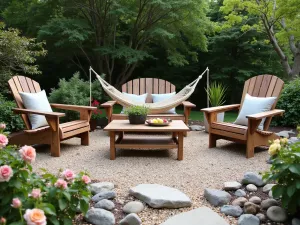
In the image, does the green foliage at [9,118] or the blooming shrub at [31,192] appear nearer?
the blooming shrub at [31,192]

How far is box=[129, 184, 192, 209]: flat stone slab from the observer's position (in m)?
2.15

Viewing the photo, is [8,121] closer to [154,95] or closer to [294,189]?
[154,95]

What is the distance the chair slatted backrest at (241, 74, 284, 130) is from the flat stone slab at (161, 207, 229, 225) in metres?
2.19

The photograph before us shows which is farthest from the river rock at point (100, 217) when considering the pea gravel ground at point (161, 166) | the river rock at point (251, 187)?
the river rock at point (251, 187)

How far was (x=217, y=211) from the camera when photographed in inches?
84.5

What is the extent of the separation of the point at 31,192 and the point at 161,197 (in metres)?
0.99

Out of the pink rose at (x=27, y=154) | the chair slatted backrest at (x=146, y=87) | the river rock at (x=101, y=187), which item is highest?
the pink rose at (x=27, y=154)

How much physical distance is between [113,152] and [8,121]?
1.94 meters

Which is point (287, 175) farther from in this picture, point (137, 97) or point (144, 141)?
point (137, 97)

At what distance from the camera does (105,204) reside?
6.93 feet

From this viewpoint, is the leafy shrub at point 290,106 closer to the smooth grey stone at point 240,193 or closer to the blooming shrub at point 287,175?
the smooth grey stone at point 240,193

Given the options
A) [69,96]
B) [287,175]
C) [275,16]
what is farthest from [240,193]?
[275,16]

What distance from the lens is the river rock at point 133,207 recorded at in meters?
2.08

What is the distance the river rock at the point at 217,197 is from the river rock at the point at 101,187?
75 cm
